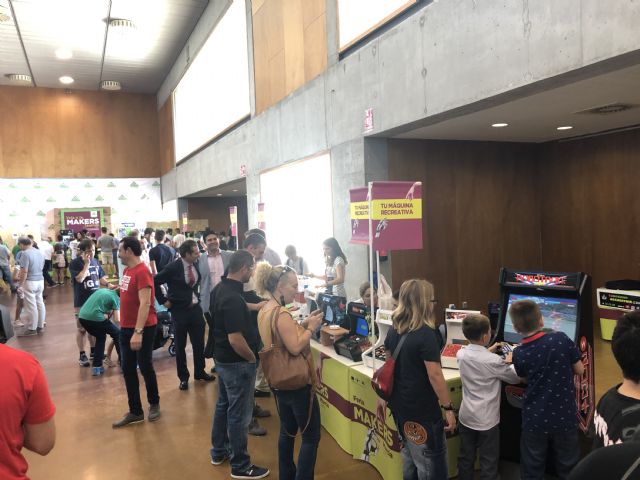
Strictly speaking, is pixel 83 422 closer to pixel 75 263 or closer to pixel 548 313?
pixel 75 263

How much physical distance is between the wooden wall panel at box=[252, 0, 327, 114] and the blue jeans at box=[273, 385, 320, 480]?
483 cm

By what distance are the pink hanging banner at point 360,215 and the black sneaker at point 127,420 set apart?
2.41 m

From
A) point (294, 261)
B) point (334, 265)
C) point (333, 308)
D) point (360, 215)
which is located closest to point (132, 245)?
point (333, 308)

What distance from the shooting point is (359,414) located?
3.39 metres

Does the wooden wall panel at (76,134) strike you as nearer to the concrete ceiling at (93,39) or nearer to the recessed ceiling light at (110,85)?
the concrete ceiling at (93,39)

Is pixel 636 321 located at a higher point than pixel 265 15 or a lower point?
lower

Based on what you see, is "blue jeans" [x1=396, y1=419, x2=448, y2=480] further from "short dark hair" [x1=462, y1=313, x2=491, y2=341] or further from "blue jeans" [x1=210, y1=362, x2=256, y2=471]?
"blue jeans" [x1=210, y1=362, x2=256, y2=471]

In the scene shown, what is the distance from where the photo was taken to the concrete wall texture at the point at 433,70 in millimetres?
3092

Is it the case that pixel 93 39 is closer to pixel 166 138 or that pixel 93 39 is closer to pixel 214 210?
pixel 166 138

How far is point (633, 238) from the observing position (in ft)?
19.7

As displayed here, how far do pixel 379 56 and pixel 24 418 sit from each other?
15.4 ft

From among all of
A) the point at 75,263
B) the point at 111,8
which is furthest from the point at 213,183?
the point at 75,263

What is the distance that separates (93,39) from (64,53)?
1.42m

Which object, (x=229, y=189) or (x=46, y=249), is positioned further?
(x=46, y=249)
